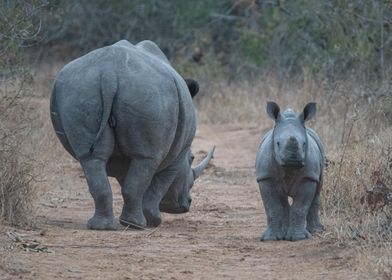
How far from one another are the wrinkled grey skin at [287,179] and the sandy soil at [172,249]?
17cm

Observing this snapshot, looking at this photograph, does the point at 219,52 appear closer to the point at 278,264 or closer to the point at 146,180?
the point at 146,180

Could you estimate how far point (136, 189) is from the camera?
32.1 feet

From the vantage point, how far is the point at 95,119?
30.9ft

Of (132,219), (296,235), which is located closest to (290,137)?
(296,235)

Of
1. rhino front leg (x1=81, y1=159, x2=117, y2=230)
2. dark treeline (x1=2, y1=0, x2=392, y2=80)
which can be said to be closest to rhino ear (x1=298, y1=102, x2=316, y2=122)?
rhino front leg (x1=81, y1=159, x2=117, y2=230)

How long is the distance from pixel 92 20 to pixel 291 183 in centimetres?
1908

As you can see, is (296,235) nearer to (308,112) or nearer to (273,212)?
(273,212)

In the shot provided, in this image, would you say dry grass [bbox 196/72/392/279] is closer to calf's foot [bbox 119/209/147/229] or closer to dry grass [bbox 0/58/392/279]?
dry grass [bbox 0/58/392/279]

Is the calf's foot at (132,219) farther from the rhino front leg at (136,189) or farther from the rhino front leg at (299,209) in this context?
the rhino front leg at (299,209)

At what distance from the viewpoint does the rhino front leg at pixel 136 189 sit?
9.69m

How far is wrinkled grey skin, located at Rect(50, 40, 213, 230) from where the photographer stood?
9.43 metres

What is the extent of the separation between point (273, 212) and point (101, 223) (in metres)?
1.45

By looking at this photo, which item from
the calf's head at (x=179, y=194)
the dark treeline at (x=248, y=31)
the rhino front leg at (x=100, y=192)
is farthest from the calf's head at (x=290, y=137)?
the dark treeline at (x=248, y=31)

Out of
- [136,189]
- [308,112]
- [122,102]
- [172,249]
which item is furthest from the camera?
[136,189]
